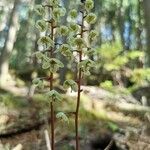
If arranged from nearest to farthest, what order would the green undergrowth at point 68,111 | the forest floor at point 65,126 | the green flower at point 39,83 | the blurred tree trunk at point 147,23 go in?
the green flower at point 39,83
the blurred tree trunk at point 147,23
the forest floor at point 65,126
the green undergrowth at point 68,111

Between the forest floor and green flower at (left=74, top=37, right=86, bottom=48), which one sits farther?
the forest floor

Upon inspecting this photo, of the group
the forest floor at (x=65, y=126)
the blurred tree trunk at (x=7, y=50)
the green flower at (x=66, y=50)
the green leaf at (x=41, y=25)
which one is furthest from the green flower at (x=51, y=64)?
the blurred tree trunk at (x=7, y=50)

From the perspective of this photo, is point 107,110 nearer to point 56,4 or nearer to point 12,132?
point 12,132

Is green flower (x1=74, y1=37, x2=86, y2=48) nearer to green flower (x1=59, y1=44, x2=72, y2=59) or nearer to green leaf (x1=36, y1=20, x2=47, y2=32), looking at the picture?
green flower (x1=59, y1=44, x2=72, y2=59)

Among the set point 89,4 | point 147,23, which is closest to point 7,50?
point 147,23

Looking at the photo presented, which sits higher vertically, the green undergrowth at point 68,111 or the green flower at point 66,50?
the green flower at point 66,50

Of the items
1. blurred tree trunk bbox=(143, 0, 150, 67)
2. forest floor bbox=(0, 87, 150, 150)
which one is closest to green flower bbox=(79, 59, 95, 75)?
blurred tree trunk bbox=(143, 0, 150, 67)

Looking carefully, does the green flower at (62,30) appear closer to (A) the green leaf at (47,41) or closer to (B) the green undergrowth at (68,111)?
(A) the green leaf at (47,41)

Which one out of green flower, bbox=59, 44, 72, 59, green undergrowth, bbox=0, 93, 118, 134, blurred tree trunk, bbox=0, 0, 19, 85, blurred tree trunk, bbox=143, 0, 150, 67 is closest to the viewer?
green flower, bbox=59, 44, 72, 59

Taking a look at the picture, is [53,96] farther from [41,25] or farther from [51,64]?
[41,25]
